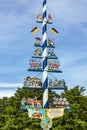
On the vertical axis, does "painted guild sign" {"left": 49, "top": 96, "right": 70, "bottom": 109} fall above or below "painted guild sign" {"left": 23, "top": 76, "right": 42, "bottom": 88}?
below

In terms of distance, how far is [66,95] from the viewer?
202ft

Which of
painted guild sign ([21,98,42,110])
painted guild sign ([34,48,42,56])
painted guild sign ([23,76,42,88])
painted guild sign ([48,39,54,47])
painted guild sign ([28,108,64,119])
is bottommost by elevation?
painted guild sign ([28,108,64,119])

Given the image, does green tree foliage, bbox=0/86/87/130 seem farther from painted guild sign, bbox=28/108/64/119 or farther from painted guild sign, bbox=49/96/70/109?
painted guild sign, bbox=28/108/64/119

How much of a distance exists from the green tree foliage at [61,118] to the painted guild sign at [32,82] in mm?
18386

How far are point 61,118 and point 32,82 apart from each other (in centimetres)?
1900

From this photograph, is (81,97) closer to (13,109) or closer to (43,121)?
(13,109)

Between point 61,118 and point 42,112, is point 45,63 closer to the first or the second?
point 42,112

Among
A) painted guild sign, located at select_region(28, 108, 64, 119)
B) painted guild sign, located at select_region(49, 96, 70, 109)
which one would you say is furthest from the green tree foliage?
painted guild sign, located at select_region(28, 108, 64, 119)

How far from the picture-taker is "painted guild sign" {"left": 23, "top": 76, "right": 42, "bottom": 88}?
3919 centimetres

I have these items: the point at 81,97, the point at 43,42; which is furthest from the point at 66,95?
the point at 43,42

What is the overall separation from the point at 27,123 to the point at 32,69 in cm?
2345

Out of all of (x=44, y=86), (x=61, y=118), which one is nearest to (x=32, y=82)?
(x=44, y=86)

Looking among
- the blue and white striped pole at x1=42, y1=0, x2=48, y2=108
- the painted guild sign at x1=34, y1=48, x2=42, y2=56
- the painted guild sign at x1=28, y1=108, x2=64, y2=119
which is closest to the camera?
the painted guild sign at x1=28, y1=108, x2=64, y2=119

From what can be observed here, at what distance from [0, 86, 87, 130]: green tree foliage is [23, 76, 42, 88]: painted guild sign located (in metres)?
18.4
